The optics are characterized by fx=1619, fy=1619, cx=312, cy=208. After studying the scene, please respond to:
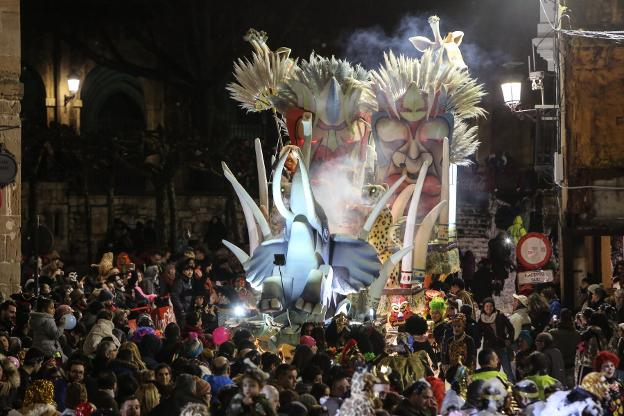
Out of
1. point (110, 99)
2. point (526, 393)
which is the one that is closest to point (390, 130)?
point (526, 393)

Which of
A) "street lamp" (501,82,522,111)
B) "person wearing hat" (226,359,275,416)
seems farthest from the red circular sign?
"person wearing hat" (226,359,275,416)

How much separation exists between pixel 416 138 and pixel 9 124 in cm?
581

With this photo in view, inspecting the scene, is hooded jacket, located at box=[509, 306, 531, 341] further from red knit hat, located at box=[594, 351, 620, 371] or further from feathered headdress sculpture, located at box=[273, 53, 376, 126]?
red knit hat, located at box=[594, 351, 620, 371]

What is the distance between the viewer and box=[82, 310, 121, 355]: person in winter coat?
16.4 metres

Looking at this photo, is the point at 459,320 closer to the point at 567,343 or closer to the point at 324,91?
the point at 567,343

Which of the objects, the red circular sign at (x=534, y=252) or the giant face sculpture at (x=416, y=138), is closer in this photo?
the red circular sign at (x=534, y=252)

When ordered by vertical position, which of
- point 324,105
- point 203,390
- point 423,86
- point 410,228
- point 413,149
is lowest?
point 203,390

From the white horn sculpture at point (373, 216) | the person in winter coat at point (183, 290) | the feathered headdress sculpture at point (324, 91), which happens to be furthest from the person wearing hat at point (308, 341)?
the feathered headdress sculpture at point (324, 91)

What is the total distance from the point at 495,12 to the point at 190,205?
28.4 ft

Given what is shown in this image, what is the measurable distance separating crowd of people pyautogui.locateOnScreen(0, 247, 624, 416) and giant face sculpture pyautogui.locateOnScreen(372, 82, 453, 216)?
154cm

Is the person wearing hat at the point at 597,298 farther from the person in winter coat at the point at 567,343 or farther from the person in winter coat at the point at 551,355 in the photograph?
the person in winter coat at the point at 551,355

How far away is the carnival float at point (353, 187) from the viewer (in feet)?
65.7

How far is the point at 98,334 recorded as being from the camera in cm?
1652

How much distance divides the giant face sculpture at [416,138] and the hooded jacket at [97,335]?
24.5 ft
